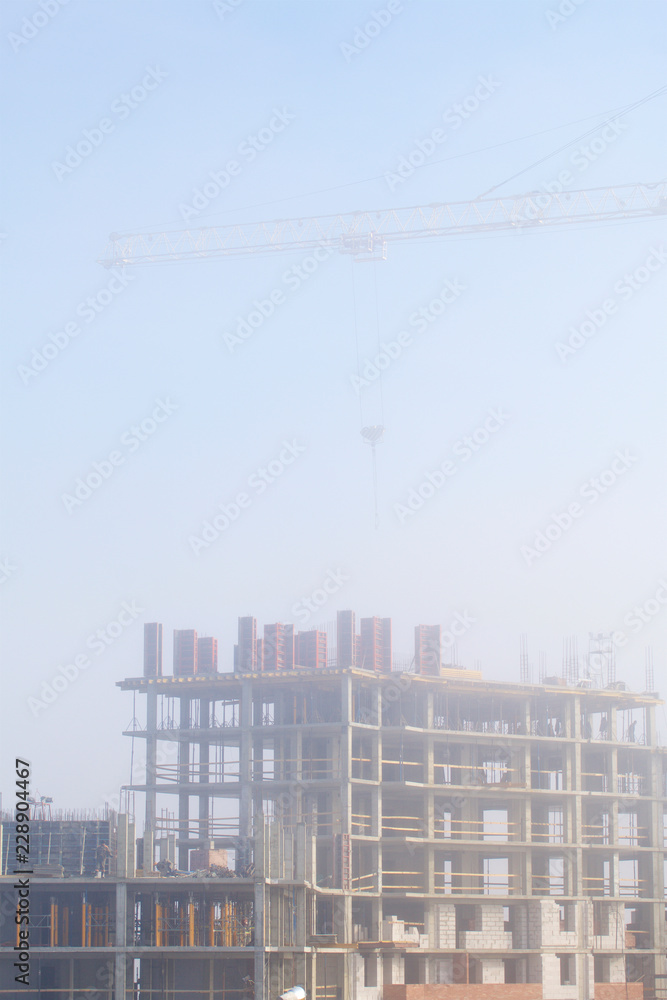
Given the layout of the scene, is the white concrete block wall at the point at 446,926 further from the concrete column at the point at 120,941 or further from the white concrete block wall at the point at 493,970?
the concrete column at the point at 120,941

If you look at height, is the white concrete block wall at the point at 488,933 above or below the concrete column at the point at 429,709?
below

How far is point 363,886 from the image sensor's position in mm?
65125

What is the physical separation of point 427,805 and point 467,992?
1010 cm

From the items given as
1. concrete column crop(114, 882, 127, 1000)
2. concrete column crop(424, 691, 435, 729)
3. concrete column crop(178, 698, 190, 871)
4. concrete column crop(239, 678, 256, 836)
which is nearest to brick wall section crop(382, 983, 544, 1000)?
concrete column crop(239, 678, 256, 836)

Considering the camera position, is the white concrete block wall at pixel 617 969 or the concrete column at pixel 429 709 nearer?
the white concrete block wall at pixel 617 969

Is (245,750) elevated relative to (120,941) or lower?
elevated

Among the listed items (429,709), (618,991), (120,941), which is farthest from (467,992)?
(120,941)

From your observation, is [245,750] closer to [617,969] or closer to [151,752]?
[151,752]

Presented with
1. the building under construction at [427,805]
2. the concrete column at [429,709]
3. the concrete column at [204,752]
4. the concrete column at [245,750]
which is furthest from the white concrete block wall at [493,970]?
the concrete column at [204,752]

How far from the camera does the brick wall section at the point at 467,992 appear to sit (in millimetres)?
59156

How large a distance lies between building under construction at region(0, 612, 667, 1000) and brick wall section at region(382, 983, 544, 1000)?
87 mm

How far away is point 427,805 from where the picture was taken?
67688mm

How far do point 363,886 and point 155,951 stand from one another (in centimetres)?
1813

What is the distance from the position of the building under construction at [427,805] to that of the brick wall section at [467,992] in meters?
0.09
